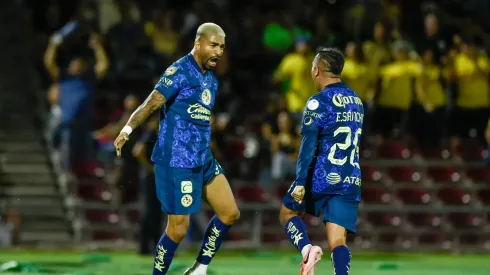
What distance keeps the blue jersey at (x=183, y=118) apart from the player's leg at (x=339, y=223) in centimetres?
142

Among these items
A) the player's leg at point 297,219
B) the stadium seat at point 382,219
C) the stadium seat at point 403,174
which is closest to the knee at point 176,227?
the player's leg at point 297,219

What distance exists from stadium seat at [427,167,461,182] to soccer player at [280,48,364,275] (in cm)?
1239

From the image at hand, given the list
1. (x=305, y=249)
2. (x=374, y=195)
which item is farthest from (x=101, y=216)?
(x=305, y=249)

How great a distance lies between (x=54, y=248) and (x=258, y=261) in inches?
175

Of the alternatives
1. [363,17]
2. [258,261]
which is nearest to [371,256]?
[258,261]

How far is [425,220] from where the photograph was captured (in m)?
22.7

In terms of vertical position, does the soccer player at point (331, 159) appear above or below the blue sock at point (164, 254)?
above

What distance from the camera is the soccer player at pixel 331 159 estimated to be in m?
11.0

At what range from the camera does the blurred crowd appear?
21.8 m

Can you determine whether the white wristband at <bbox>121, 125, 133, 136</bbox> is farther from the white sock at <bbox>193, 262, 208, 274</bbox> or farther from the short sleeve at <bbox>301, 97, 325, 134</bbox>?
the white sock at <bbox>193, 262, 208, 274</bbox>

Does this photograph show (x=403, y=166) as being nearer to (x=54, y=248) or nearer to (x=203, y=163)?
(x=54, y=248)

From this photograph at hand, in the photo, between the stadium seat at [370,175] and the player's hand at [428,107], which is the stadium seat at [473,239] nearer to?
the stadium seat at [370,175]

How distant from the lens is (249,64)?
80.4 feet

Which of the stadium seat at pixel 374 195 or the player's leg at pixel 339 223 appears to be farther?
the stadium seat at pixel 374 195
